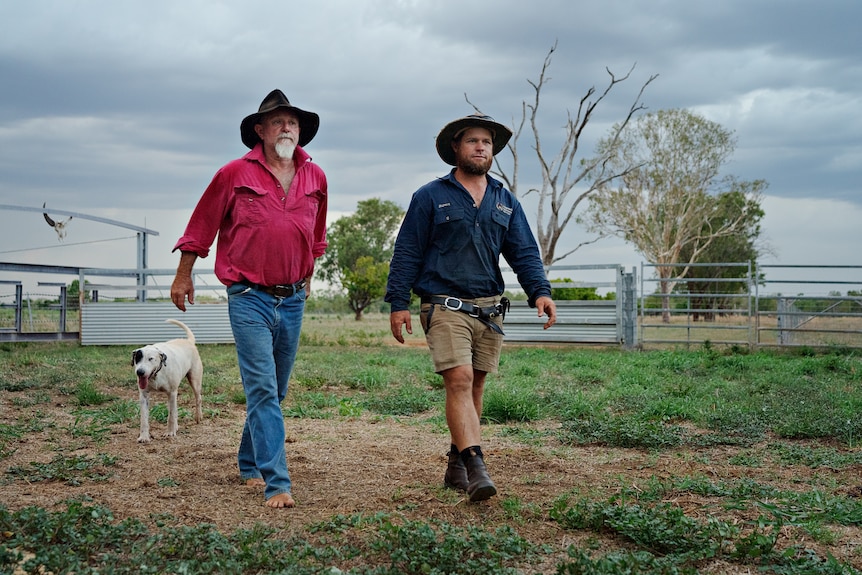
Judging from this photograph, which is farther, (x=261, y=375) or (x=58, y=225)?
(x=58, y=225)

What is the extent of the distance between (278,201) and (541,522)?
2354 mm

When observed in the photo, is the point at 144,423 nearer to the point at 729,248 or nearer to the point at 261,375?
the point at 261,375

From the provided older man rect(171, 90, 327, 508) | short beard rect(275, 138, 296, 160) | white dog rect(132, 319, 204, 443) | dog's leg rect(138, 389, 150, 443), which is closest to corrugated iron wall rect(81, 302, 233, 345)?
white dog rect(132, 319, 204, 443)

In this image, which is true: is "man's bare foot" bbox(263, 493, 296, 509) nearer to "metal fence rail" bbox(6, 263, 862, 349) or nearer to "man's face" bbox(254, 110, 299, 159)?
"man's face" bbox(254, 110, 299, 159)

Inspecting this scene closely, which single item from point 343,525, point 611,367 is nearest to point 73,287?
point 611,367

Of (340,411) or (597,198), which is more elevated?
(597,198)

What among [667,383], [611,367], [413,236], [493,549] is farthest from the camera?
[611,367]

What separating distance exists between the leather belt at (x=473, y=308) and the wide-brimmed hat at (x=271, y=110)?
4.43ft

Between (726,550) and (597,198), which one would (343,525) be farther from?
(597,198)

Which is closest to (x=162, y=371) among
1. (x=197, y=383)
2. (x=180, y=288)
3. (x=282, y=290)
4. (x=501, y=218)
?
(x=197, y=383)

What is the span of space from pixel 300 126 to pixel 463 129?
3.50ft

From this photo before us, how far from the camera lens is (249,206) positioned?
4.86m

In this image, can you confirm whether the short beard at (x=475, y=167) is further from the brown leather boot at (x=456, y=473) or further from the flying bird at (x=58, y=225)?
the flying bird at (x=58, y=225)

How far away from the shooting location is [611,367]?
1284 centimetres
